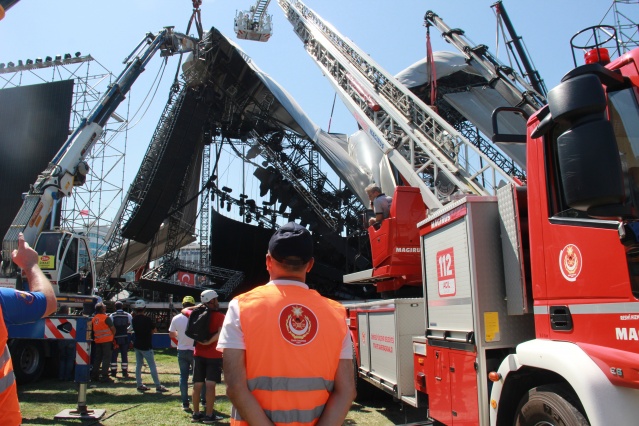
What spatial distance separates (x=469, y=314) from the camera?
359 cm

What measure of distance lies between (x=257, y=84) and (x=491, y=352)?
18438 millimetres

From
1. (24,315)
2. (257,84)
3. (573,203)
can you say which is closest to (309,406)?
(24,315)

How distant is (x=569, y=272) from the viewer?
2838 millimetres

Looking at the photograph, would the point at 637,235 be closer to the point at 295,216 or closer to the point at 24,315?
the point at 24,315

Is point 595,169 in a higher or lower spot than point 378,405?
higher

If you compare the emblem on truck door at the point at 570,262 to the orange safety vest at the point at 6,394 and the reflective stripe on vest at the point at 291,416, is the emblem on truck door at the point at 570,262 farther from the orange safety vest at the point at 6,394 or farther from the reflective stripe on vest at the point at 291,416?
the orange safety vest at the point at 6,394

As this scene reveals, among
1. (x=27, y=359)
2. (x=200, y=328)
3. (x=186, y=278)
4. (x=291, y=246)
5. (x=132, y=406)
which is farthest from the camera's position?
(x=186, y=278)

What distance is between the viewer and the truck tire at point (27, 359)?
895 cm

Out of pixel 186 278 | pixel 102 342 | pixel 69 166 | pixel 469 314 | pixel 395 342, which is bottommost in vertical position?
pixel 102 342

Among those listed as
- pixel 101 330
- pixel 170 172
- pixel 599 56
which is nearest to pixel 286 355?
pixel 599 56

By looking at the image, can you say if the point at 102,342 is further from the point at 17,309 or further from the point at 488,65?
the point at 488,65

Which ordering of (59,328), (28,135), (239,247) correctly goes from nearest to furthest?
(59,328) → (239,247) → (28,135)

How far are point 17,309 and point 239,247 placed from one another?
19.9 metres

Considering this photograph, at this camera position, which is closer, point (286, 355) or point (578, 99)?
point (286, 355)
